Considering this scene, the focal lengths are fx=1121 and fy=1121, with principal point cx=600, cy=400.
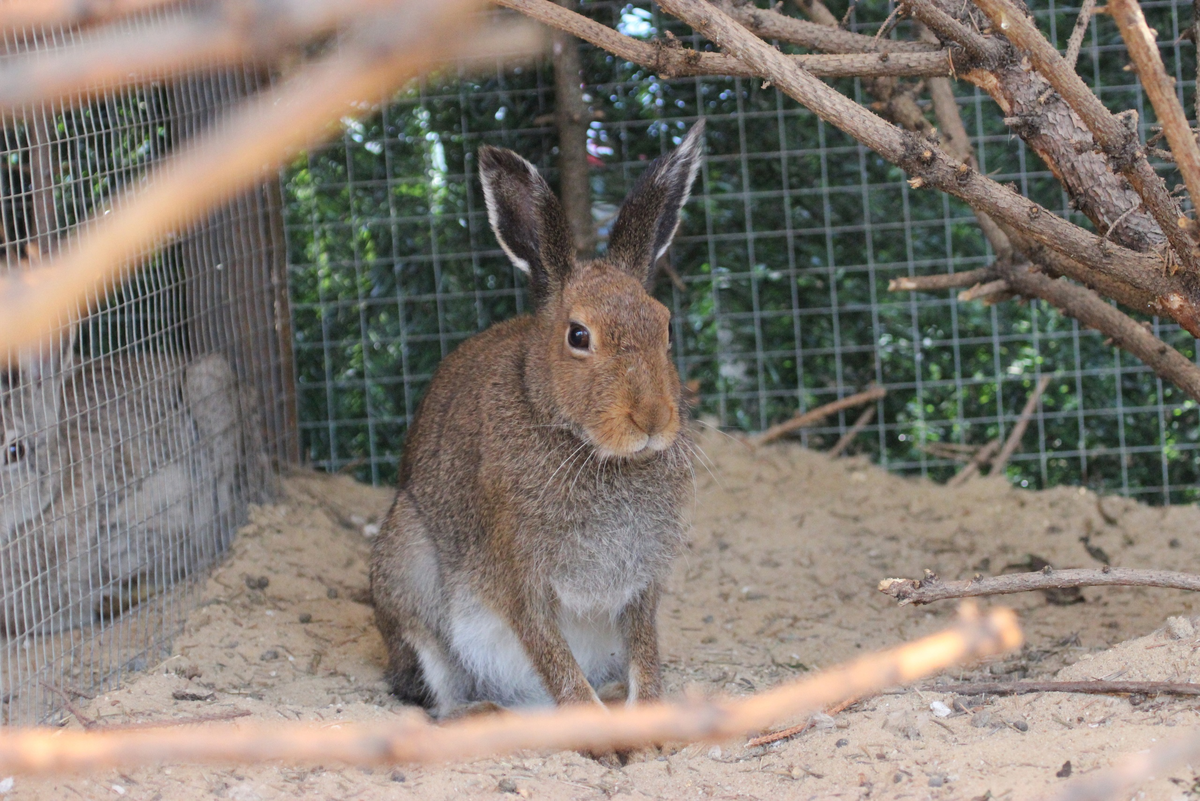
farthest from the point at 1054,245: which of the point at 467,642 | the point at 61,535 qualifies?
the point at 61,535

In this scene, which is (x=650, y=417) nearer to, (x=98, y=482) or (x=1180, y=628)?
(x=1180, y=628)

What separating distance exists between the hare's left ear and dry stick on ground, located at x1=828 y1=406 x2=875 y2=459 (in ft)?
9.37

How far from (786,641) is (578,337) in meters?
1.93

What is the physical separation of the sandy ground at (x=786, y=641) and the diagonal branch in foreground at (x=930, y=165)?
1.06 meters

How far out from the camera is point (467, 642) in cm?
404

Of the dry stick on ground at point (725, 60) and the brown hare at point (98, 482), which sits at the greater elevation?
the dry stick on ground at point (725, 60)

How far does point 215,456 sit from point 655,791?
119 inches

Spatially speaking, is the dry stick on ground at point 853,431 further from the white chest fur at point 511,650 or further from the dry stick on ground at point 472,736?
the dry stick on ground at point 472,736

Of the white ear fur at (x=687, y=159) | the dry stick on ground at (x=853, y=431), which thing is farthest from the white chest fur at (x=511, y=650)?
the dry stick on ground at (x=853, y=431)

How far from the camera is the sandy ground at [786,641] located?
300cm

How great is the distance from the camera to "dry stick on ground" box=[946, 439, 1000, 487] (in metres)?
6.32

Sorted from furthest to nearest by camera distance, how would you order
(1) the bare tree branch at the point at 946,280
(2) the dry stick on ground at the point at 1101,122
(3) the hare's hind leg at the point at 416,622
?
(1) the bare tree branch at the point at 946,280, (3) the hare's hind leg at the point at 416,622, (2) the dry stick on ground at the point at 1101,122

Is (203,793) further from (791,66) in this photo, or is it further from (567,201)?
(567,201)

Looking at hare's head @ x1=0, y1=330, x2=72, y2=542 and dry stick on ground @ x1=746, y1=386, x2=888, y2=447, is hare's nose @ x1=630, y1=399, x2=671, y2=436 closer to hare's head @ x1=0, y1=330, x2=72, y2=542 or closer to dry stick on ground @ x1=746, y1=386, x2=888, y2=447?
hare's head @ x1=0, y1=330, x2=72, y2=542
